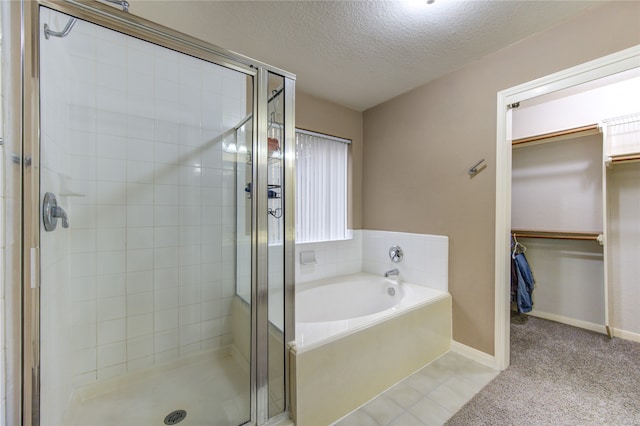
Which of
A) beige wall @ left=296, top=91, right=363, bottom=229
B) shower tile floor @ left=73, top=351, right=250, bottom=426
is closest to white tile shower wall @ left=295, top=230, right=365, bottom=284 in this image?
beige wall @ left=296, top=91, right=363, bottom=229

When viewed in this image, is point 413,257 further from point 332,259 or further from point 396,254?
point 332,259

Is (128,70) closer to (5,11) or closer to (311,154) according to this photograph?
(5,11)

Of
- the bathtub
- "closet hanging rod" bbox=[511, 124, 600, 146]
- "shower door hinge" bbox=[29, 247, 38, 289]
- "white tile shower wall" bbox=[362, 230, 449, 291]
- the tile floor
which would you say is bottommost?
the tile floor

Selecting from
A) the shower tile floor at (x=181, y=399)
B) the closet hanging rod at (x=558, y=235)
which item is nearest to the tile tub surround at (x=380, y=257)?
the shower tile floor at (x=181, y=399)

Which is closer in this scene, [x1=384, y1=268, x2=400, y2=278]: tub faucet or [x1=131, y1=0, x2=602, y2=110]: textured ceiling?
[x1=131, y1=0, x2=602, y2=110]: textured ceiling

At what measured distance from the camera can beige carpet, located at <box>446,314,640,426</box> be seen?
140cm

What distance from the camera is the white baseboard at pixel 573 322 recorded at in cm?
235

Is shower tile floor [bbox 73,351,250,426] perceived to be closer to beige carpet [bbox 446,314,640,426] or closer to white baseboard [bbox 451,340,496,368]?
beige carpet [bbox 446,314,640,426]

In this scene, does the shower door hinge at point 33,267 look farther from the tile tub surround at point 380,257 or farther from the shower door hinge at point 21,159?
the tile tub surround at point 380,257

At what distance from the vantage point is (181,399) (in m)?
1.54

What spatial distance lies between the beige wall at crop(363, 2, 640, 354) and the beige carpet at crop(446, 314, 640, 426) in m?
0.31

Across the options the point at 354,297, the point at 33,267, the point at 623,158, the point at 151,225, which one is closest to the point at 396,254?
the point at 354,297

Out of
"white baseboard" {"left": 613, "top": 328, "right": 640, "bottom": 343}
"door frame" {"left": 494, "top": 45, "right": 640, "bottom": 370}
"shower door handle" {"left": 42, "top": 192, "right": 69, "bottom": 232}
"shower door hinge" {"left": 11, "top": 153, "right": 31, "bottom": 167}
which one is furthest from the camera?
"white baseboard" {"left": 613, "top": 328, "right": 640, "bottom": 343}

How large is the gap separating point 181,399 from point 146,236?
1059 millimetres
